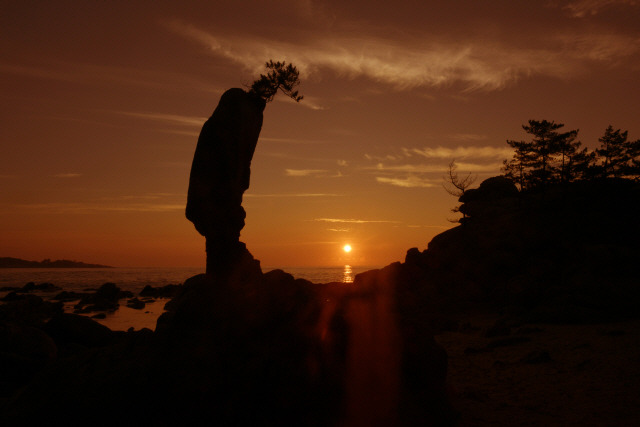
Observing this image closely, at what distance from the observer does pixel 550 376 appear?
15.8 m

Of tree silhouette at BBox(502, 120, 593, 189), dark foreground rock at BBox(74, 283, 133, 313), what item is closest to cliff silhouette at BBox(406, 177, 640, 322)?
tree silhouette at BBox(502, 120, 593, 189)

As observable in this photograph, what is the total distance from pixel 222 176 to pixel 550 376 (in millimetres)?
14654

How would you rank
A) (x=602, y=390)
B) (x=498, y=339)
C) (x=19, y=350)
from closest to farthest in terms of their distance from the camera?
(x=602, y=390)
(x=19, y=350)
(x=498, y=339)

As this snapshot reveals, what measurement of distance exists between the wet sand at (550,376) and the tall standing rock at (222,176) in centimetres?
931

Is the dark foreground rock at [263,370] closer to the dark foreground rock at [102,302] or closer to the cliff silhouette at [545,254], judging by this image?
the cliff silhouette at [545,254]

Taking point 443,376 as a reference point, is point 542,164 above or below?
above

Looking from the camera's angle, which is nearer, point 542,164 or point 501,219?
point 501,219

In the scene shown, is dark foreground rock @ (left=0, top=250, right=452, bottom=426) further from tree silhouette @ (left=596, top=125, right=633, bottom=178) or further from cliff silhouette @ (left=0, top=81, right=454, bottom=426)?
tree silhouette @ (left=596, top=125, right=633, bottom=178)

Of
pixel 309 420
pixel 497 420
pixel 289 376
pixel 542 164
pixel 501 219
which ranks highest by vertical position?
pixel 542 164

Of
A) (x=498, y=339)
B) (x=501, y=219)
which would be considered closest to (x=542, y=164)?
(x=501, y=219)

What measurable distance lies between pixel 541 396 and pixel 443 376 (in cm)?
471

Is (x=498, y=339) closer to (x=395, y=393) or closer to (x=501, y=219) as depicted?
(x=395, y=393)

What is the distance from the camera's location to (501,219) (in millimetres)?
40656

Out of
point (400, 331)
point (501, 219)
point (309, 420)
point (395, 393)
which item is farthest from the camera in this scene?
point (501, 219)
